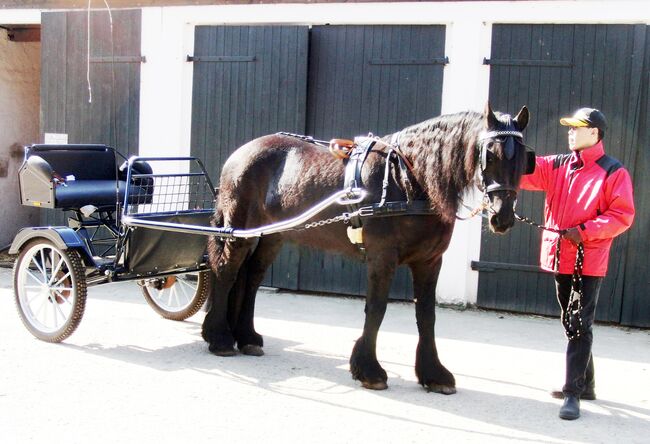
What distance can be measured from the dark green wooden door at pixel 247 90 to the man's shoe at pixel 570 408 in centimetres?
417

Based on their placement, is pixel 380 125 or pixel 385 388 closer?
pixel 385 388

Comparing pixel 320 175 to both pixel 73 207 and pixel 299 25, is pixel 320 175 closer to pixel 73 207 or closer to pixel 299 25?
pixel 73 207

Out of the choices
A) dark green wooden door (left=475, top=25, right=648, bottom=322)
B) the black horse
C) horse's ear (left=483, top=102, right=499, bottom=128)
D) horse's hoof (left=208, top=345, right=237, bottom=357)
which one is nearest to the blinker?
the black horse

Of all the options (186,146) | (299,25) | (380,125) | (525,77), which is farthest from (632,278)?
(186,146)

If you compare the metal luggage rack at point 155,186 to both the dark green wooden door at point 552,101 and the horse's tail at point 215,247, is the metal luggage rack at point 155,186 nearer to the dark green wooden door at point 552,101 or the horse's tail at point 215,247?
the horse's tail at point 215,247

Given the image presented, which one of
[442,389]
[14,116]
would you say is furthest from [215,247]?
[14,116]

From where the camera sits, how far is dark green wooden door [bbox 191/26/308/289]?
826 cm

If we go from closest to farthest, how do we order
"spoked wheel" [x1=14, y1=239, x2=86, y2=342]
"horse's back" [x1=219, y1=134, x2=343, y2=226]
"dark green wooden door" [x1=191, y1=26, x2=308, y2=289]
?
"horse's back" [x1=219, y1=134, x2=343, y2=226] → "spoked wheel" [x1=14, y1=239, x2=86, y2=342] → "dark green wooden door" [x1=191, y1=26, x2=308, y2=289]

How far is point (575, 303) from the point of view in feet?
15.4

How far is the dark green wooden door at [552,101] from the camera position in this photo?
23.8 ft

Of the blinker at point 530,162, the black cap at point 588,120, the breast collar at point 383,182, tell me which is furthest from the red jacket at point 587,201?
the breast collar at point 383,182

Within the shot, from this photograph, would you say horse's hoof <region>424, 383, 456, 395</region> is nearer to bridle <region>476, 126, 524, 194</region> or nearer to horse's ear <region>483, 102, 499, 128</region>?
bridle <region>476, 126, 524, 194</region>

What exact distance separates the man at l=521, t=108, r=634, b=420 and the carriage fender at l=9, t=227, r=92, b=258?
11.2ft

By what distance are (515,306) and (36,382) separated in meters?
4.69
